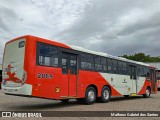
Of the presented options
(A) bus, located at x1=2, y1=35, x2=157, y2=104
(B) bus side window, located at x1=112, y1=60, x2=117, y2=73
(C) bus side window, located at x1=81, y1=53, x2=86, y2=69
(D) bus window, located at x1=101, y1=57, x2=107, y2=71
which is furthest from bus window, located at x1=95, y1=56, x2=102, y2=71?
(B) bus side window, located at x1=112, y1=60, x2=117, y2=73

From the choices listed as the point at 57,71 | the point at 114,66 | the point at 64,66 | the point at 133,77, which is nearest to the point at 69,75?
the point at 64,66

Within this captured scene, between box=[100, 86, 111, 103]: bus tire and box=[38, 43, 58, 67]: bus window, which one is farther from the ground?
box=[38, 43, 58, 67]: bus window

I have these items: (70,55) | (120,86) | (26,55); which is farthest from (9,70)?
(120,86)

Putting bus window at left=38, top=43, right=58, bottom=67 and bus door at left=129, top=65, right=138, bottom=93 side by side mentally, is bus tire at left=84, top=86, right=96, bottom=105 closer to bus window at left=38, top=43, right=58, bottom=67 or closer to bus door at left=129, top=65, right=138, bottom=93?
bus window at left=38, top=43, right=58, bottom=67

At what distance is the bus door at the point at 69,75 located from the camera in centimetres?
1273

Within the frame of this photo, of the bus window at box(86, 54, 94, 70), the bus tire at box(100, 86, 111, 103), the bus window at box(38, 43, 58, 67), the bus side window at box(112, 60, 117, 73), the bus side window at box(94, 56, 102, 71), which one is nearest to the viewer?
the bus window at box(38, 43, 58, 67)

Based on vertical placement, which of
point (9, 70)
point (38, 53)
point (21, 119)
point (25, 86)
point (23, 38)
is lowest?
point (21, 119)

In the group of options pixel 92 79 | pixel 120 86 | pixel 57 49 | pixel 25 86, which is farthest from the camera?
pixel 120 86

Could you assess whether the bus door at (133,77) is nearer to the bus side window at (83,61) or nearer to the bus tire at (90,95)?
the bus tire at (90,95)

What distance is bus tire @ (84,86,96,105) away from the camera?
1424 centimetres

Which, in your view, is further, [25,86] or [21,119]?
[25,86]

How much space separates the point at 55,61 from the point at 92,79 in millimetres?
3463

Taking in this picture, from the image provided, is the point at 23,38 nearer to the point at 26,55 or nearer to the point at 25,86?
the point at 26,55

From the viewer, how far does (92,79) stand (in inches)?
587
